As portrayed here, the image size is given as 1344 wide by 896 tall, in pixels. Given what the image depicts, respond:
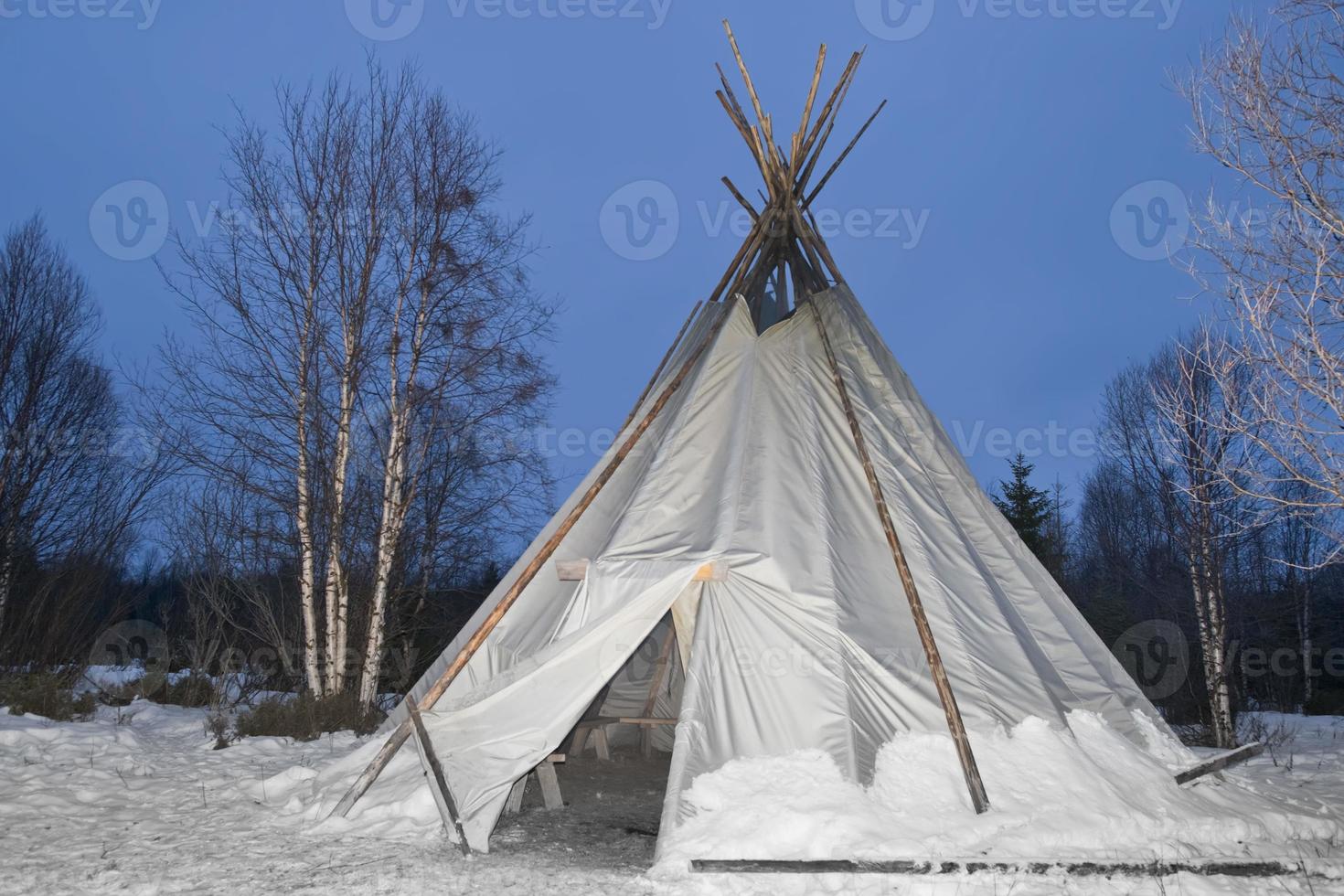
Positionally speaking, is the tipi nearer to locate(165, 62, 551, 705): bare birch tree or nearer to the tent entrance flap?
the tent entrance flap

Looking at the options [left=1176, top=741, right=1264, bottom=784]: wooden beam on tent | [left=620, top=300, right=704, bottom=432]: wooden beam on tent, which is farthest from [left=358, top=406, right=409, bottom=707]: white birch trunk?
[left=1176, top=741, right=1264, bottom=784]: wooden beam on tent

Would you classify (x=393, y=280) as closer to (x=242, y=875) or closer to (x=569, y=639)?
(x=569, y=639)

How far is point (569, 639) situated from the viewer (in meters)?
4.76

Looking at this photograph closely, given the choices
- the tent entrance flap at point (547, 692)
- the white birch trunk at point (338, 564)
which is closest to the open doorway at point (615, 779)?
the tent entrance flap at point (547, 692)

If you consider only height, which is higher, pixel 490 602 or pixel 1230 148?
pixel 1230 148

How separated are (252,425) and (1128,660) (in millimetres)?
11913

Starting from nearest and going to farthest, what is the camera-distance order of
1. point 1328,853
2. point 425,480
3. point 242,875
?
point 242,875
point 1328,853
point 425,480

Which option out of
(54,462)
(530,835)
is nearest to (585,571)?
(530,835)

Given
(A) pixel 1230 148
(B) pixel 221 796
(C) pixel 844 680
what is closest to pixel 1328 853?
(C) pixel 844 680

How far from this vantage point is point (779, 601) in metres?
4.82

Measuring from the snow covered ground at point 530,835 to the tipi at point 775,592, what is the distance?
0.23 m

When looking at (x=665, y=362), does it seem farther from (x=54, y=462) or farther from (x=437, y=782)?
(x=54, y=462)

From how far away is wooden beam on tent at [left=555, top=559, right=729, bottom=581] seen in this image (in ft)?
15.8

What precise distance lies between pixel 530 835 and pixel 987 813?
2.43 metres
